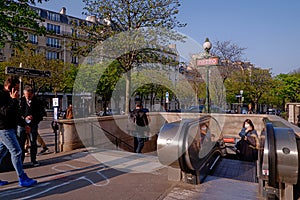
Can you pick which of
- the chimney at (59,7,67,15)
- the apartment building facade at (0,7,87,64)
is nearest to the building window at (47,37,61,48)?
the apartment building facade at (0,7,87,64)

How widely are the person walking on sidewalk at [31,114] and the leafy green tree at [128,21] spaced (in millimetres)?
5642

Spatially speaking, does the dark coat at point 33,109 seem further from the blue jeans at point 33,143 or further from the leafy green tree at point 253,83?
the leafy green tree at point 253,83

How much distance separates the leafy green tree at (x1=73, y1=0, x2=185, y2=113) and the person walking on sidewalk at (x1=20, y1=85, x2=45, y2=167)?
18.5ft

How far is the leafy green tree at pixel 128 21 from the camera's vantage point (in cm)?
1134

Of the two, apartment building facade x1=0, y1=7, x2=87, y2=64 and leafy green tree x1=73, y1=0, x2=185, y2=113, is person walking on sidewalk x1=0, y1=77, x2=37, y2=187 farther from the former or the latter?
apartment building facade x1=0, y1=7, x2=87, y2=64

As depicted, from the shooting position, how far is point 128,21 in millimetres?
11641

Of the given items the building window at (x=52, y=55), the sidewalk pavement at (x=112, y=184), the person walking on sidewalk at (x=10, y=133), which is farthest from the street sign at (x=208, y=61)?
the building window at (x=52, y=55)

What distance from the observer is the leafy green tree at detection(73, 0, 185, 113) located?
37.2 ft

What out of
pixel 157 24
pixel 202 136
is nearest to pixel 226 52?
pixel 157 24

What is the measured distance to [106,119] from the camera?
1022cm

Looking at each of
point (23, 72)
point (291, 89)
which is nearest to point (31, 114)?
point (23, 72)

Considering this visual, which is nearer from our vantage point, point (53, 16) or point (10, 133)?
point (10, 133)

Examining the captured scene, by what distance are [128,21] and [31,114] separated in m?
6.94

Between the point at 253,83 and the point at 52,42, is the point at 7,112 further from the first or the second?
the point at 52,42
